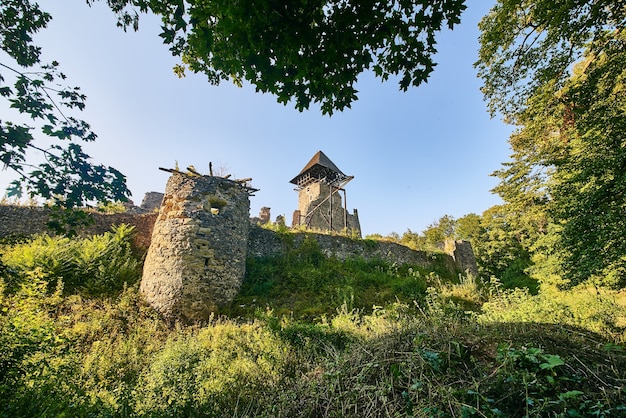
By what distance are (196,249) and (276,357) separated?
3.86 metres

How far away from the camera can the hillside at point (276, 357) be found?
7.02 ft

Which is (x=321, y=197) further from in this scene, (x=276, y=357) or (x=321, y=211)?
(x=276, y=357)

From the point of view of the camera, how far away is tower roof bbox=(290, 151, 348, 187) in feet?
74.0

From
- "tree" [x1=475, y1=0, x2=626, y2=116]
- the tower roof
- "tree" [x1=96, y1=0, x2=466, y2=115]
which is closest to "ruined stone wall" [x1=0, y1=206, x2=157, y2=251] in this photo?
"tree" [x1=96, y1=0, x2=466, y2=115]

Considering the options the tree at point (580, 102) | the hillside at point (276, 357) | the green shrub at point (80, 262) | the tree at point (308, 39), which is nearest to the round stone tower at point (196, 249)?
the hillside at point (276, 357)

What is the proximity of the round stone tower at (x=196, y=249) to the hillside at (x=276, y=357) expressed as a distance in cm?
44

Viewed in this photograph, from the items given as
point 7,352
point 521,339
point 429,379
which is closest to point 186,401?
point 7,352

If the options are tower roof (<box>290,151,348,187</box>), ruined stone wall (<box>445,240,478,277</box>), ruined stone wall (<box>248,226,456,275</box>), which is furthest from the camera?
tower roof (<box>290,151,348,187</box>)

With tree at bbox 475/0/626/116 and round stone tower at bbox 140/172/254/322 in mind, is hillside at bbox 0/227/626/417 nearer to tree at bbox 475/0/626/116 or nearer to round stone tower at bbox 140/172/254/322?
round stone tower at bbox 140/172/254/322

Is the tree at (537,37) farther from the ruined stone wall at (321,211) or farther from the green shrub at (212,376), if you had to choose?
the ruined stone wall at (321,211)

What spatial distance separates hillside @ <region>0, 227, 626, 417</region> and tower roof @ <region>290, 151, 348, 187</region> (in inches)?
629

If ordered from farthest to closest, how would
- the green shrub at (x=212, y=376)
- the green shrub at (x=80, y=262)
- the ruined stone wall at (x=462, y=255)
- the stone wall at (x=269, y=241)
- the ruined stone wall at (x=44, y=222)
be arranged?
1. the ruined stone wall at (x=462, y=255)
2. the stone wall at (x=269, y=241)
3. the ruined stone wall at (x=44, y=222)
4. the green shrub at (x=80, y=262)
5. the green shrub at (x=212, y=376)

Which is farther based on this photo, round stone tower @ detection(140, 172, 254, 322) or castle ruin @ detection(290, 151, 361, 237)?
castle ruin @ detection(290, 151, 361, 237)

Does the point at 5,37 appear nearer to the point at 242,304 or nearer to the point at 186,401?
the point at 186,401
